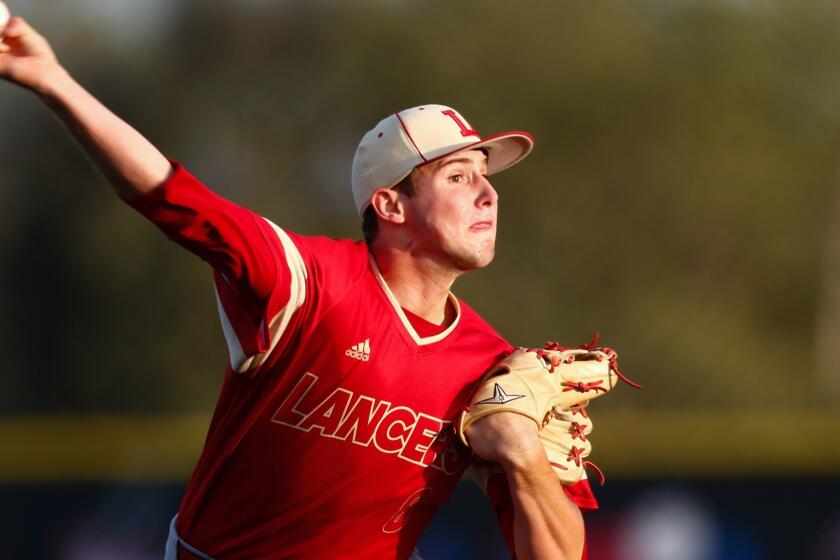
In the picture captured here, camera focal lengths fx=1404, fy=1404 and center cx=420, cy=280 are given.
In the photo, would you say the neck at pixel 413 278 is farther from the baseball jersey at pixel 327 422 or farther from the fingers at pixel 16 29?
the fingers at pixel 16 29

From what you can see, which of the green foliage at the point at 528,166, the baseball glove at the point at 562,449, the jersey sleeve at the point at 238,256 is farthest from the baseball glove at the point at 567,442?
the green foliage at the point at 528,166

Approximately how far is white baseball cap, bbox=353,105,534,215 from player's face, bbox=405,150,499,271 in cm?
4

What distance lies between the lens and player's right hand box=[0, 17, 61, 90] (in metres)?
2.87

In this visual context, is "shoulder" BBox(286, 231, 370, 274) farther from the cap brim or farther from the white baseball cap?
the cap brim

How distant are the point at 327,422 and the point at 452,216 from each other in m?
0.66

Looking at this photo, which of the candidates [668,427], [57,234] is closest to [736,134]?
[57,234]

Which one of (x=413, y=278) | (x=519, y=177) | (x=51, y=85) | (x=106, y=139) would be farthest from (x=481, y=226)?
(x=519, y=177)

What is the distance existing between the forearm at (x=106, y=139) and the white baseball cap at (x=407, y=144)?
3.27 feet

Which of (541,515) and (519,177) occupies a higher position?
(519,177)

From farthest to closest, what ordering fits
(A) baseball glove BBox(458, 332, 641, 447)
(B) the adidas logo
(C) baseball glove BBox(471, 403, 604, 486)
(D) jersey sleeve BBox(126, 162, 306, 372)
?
1. (C) baseball glove BBox(471, 403, 604, 486)
2. (A) baseball glove BBox(458, 332, 641, 447)
3. (B) the adidas logo
4. (D) jersey sleeve BBox(126, 162, 306, 372)

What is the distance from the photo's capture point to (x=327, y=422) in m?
3.73

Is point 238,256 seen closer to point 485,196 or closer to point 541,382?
point 485,196

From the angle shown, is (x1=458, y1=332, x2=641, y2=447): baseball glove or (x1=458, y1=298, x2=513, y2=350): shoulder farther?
(x1=458, y1=298, x2=513, y2=350): shoulder

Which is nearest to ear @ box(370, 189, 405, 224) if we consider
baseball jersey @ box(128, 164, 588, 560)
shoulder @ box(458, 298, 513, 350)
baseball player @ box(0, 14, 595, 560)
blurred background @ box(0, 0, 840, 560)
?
baseball player @ box(0, 14, 595, 560)
